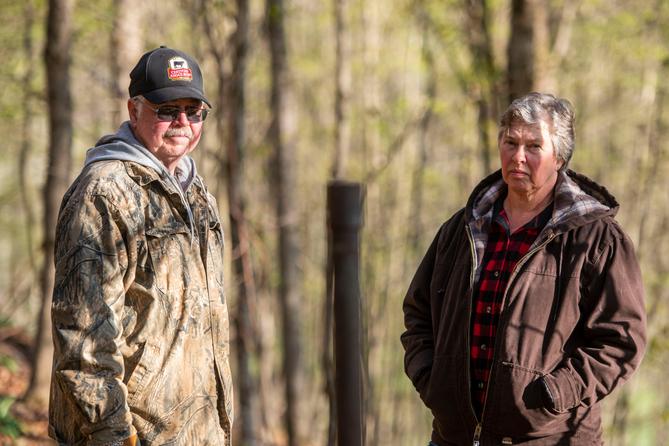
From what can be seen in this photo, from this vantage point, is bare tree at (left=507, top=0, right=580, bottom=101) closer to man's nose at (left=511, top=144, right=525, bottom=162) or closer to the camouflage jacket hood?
man's nose at (left=511, top=144, right=525, bottom=162)

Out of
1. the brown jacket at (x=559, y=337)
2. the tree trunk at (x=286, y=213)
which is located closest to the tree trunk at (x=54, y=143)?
the tree trunk at (x=286, y=213)

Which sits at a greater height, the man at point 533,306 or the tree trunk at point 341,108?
the tree trunk at point 341,108

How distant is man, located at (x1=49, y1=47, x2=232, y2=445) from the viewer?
8.67ft

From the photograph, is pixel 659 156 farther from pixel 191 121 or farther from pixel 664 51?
pixel 191 121

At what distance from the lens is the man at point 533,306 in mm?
3057

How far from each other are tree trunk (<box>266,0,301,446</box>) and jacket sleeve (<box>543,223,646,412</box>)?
877 cm

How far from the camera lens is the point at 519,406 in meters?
3.05

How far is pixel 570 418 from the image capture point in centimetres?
311

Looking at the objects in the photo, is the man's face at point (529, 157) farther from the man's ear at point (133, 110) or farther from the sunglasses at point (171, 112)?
the man's ear at point (133, 110)

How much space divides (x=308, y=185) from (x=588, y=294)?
22.6 m

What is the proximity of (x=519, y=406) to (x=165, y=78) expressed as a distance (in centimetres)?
166

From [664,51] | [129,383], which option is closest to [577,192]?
[129,383]

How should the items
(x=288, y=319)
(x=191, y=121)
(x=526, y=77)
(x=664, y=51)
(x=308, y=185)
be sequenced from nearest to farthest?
(x=191, y=121) → (x=526, y=77) → (x=288, y=319) → (x=664, y=51) → (x=308, y=185)

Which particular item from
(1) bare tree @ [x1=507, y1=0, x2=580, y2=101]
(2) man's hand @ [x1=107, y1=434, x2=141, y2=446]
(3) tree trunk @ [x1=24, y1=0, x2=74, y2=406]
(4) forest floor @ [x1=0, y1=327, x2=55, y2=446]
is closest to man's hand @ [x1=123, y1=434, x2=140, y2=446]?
(2) man's hand @ [x1=107, y1=434, x2=141, y2=446]
